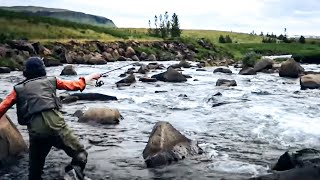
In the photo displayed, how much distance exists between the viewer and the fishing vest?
752 cm

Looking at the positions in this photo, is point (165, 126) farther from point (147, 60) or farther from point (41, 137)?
point (147, 60)

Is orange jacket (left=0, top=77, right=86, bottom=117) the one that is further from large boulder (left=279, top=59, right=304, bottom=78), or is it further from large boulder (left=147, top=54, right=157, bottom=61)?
large boulder (left=147, top=54, right=157, bottom=61)

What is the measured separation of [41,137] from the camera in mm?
7801

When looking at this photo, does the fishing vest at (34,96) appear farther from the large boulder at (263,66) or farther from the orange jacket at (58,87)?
the large boulder at (263,66)

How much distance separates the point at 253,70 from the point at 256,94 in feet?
55.4

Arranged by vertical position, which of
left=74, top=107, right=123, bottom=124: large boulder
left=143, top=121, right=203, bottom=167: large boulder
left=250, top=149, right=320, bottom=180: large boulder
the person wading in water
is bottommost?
left=74, top=107, right=123, bottom=124: large boulder

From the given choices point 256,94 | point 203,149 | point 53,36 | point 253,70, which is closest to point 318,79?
point 256,94

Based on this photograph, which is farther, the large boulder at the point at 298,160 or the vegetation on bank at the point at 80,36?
the vegetation on bank at the point at 80,36

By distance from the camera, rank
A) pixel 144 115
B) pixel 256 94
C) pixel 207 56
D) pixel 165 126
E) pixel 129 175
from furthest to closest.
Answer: pixel 207 56 → pixel 256 94 → pixel 144 115 → pixel 165 126 → pixel 129 175

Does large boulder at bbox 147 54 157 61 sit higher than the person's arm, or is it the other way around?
the person's arm

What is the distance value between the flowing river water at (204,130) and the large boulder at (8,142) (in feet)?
1.02

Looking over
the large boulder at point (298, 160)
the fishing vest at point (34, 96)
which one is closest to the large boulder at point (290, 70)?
the large boulder at point (298, 160)

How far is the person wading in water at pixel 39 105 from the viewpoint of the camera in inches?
297

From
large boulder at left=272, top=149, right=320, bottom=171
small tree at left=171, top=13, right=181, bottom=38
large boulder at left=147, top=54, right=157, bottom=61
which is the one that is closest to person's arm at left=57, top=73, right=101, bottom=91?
large boulder at left=272, top=149, right=320, bottom=171
